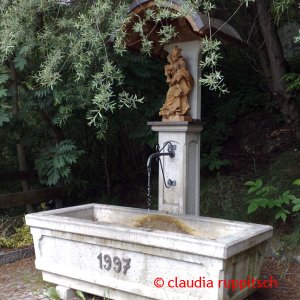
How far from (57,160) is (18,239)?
3.72 feet

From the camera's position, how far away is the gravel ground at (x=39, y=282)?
362 centimetres

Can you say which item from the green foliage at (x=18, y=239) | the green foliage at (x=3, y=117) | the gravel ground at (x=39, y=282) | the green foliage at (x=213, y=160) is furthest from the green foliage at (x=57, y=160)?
the green foliage at (x=213, y=160)

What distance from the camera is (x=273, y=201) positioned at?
4.35 metres

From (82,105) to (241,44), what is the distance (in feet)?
6.53

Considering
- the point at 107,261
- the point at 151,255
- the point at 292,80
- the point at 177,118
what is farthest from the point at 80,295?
the point at 292,80

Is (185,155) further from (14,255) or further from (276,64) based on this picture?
(14,255)

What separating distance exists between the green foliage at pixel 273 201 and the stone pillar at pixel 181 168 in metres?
0.70

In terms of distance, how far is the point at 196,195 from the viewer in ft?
13.9

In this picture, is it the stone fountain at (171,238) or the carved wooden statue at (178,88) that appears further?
the carved wooden statue at (178,88)

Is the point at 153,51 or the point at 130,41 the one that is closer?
the point at 130,41

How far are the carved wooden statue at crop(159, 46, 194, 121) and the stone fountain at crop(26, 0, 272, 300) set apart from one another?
1cm

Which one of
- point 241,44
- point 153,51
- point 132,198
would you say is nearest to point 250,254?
point 241,44

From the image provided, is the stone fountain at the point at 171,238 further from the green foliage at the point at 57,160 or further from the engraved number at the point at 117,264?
the green foliage at the point at 57,160

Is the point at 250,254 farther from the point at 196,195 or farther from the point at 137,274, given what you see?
the point at 196,195
